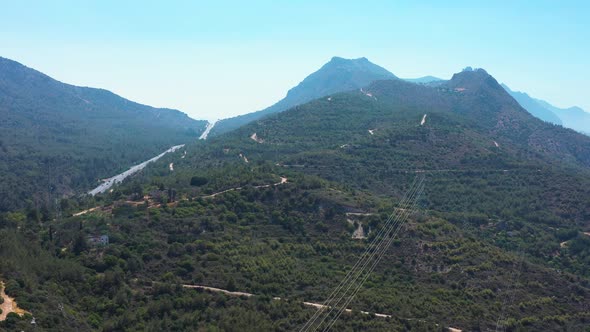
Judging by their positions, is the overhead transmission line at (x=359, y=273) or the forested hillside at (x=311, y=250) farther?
the overhead transmission line at (x=359, y=273)

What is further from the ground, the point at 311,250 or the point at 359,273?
the point at 311,250

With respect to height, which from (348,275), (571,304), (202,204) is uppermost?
(202,204)

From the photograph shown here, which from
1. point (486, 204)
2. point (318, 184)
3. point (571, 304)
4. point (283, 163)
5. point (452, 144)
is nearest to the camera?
point (571, 304)

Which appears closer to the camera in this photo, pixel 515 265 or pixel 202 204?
pixel 515 265

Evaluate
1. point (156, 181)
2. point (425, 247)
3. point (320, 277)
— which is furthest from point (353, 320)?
point (156, 181)

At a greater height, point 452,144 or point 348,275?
point 452,144

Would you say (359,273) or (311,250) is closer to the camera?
(359,273)

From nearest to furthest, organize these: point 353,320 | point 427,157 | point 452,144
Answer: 1. point 353,320
2. point 427,157
3. point 452,144

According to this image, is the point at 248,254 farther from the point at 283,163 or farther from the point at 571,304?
the point at 283,163

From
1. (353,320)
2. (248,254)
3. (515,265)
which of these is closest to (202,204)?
(248,254)

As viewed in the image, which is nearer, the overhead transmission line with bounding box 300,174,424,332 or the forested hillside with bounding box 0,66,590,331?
the forested hillside with bounding box 0,66,590,331
